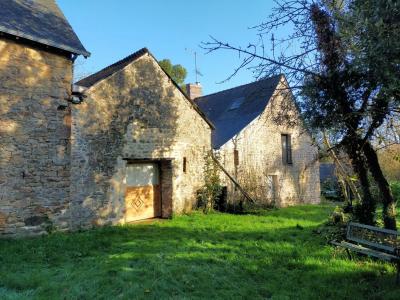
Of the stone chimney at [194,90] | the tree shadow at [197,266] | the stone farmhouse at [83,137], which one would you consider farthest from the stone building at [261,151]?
the tree shadow at [197,266]

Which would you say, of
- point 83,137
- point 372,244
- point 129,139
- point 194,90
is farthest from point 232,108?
point 372,244

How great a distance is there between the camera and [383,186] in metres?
7.38

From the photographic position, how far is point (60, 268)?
21.4ft

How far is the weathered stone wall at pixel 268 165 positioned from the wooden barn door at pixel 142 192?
344 centimetres

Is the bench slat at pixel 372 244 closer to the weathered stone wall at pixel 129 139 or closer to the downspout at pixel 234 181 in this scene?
the weathered stone wall at pixel 129 139

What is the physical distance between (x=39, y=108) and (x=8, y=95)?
0.81m

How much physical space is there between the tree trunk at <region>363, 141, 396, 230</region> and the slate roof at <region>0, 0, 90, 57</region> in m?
7.93

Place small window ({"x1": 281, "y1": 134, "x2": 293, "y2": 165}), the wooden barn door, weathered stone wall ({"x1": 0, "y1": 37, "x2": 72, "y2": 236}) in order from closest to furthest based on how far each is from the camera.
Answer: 1. weathered stone wall ({"x1": 0, "y1": 37, "x2": 72, "y2": 236})
2. the wooden barn door
3. small window ({"x1": 281, "y1": 134, "x2": 293, "y2": 165})

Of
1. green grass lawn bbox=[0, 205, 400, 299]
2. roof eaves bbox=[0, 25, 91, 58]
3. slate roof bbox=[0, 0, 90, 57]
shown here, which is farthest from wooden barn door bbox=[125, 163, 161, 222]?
slate roof bbox=[0, 0, 90, 57]

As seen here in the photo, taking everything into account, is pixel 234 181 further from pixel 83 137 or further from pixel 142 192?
pixel 83 137

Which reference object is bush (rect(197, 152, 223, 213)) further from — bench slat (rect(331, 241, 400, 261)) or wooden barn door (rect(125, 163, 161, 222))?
bench slat (rect(331, 241, 400, 261))

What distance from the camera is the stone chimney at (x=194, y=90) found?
2395cm

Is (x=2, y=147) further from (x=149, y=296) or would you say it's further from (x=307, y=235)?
(x=307, y=235)

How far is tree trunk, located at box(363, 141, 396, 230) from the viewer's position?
7.31 meters
